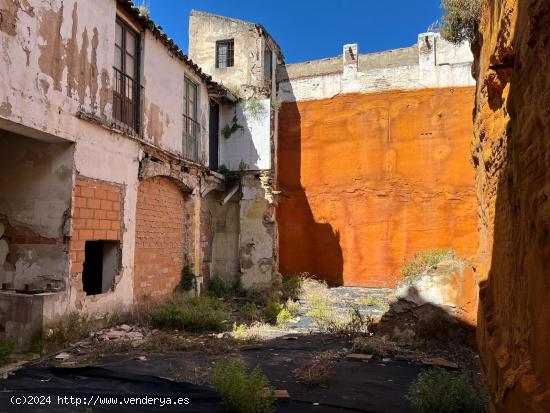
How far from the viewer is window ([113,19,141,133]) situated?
9305mm

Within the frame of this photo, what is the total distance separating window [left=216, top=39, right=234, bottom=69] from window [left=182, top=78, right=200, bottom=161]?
2.98 metres

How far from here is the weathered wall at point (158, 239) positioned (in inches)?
396

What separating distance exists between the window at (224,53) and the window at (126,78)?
5.85m

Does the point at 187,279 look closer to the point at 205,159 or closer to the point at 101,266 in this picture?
the point at 101,266

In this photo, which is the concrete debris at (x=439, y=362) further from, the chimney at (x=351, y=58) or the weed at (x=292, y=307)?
the chimney at (x=351, y=58)

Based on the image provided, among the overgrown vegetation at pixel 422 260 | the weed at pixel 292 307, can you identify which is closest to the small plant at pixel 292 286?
the weed at pixel 292 307

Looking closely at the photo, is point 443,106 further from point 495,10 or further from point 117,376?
point 117,376

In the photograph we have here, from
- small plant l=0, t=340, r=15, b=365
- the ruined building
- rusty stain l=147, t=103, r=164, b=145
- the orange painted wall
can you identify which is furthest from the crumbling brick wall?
the orange painted wall

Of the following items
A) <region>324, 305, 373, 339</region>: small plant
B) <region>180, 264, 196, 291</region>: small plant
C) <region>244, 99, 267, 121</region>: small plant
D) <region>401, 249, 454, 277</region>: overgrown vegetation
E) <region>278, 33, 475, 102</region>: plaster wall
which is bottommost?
<region>324, 305, 373, 339</region>: small plant

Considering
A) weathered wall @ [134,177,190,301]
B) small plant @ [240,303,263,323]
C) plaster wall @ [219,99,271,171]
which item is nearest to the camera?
weathered wall @ [134,177,190,301]

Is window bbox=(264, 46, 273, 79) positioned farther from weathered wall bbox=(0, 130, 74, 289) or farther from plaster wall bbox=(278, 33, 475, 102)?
weathered wall bbox=(0, 130, 74, 289)

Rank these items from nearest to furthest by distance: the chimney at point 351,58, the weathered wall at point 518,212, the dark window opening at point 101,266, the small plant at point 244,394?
the weathered wall at point 518,212 < the small plant at point 244,394 < the dark window opening at point 101,266 < the chimney at point 351,58

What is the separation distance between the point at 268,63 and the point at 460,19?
10192 millimetres

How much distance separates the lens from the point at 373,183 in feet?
56.2
